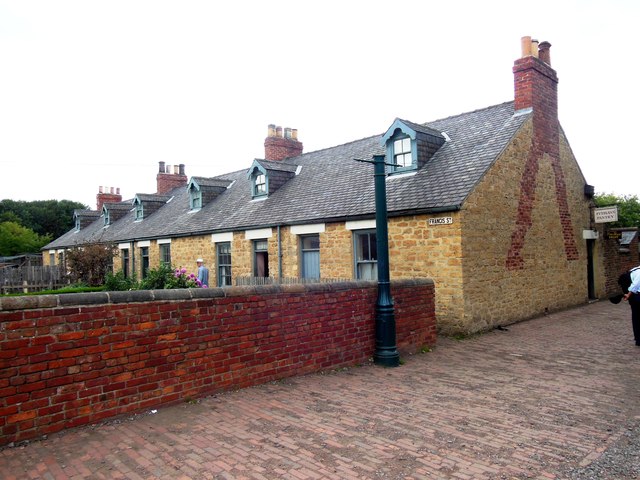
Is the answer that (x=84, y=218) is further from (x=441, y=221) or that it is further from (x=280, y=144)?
(x=441, y=221)

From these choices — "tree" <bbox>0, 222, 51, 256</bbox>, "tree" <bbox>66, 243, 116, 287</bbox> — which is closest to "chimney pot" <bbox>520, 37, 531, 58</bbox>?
"tree" <bbox>66, 243, 116, 287</bbox>

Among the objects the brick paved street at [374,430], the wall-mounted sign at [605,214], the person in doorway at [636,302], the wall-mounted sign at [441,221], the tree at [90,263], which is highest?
the wall-mounted sign at [605,214]

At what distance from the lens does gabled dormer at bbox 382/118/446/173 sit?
13.5m

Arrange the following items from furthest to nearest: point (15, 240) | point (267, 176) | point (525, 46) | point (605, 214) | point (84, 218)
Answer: point (15, 240) < point (84, 218) < point (267, 176) < point (605, 214) < point (525, 46)

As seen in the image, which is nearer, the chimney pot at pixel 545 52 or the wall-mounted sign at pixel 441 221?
the wall-mounted sign at pixel 441 221

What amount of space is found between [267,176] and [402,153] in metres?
6.35

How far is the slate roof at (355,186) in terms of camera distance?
11.9m

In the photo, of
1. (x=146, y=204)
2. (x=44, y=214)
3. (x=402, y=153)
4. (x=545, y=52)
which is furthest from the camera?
(x=44, y=214)

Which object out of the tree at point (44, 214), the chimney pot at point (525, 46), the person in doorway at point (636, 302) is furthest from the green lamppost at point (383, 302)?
the tree at point (44, 214)

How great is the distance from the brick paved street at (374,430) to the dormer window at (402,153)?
7.58 metres

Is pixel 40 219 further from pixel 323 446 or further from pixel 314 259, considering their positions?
pixel 323 446

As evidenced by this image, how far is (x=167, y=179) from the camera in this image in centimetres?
3034

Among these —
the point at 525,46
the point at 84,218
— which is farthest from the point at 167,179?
the point at 525,46

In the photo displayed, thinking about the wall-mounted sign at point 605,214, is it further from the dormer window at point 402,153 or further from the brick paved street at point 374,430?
the brick paved street at point 374,430
